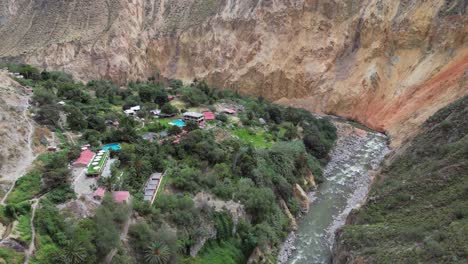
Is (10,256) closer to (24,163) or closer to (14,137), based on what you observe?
(24,163)

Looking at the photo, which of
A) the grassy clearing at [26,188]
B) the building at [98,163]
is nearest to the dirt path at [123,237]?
the building at [98,163]

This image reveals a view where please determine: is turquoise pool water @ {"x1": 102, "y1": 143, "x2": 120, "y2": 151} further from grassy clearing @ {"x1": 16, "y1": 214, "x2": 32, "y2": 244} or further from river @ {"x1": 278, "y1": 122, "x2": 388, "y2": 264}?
river @ {"x1": 278, "y1": 122, "x2": 388, "y2": 264}

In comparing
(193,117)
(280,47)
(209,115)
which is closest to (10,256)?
(193,117)

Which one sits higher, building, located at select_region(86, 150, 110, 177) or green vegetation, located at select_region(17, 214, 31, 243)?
green vegetation, located at select_region(17, 214, 31, 243)

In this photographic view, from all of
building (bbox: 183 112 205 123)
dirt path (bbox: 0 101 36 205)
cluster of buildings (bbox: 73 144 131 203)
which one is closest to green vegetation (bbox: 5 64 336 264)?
cluster of buildings (bbox: 73 144 131 203)

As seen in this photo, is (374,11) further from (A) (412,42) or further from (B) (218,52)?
(B) (218,52)
